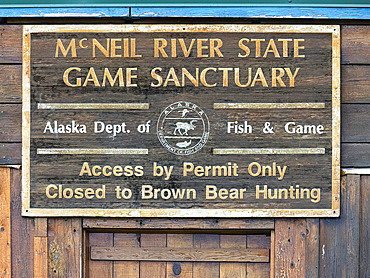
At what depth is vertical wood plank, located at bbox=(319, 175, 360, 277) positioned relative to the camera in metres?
2.22

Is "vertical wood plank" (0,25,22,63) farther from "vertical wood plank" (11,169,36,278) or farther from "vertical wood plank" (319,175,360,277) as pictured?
"vertical wood plank" (319,175,360,277)

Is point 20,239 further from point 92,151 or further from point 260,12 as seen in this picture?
point 260,12

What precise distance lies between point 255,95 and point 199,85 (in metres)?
0.34

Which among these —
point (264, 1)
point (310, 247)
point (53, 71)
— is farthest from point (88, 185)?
point (264, 1)

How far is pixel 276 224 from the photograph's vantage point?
2.22 metres

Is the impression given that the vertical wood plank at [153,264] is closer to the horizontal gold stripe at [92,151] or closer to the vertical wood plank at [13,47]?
the horizontal gold stripe at [92,151]

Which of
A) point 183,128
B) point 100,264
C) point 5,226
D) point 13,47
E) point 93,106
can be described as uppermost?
point 13,47

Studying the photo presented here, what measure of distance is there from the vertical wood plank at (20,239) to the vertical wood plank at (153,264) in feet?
2.21

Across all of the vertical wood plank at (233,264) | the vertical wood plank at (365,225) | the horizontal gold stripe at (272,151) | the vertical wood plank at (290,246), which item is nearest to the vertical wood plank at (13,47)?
the horizontal gold stripe at (272,151)

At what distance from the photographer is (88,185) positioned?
→ 2.22m

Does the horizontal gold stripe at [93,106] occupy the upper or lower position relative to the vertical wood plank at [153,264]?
upper

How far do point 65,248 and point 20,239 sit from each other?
0.93 ft

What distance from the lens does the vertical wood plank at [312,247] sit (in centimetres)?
221

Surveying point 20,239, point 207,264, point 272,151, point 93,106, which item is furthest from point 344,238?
point 20,239
